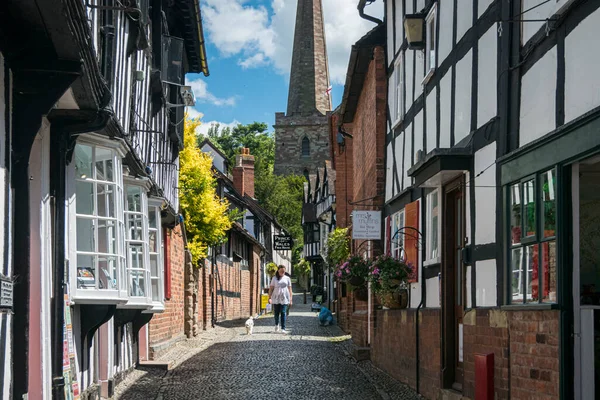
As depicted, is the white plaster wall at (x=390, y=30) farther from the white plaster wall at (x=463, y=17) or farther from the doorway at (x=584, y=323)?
the doorway at (x=584, y=323)

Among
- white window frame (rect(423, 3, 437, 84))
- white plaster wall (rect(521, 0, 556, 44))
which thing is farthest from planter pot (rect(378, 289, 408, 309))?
white plaster wall (rect(521, 0, 556, 44))

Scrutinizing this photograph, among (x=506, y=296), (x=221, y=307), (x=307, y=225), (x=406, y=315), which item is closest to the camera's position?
(x=506, y=296)

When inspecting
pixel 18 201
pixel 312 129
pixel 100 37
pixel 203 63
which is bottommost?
pixel 18 201

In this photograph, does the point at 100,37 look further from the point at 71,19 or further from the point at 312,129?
the point at 312,129

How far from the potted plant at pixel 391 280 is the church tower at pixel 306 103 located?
72.7m

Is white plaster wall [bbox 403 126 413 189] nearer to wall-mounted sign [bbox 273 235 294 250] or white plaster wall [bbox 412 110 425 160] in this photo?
white plaster wall [bbox 412 110 425 160]

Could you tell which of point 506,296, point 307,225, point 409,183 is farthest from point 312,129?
point 506,296

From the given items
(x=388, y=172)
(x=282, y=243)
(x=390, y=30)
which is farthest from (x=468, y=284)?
(x=282, y=243)

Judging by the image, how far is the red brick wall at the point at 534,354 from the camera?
6.64 metres

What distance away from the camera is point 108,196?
9.60 metres

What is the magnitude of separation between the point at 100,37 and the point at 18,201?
11.3 ft

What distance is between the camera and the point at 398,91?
14.5m

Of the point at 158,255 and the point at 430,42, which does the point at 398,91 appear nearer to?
the point at 430,42

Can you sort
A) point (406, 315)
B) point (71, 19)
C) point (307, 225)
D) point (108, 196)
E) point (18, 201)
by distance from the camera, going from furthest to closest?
point (307, 225) → point (406, 315) → point (108, 196) → point (18, 201) → point (71, 19)
